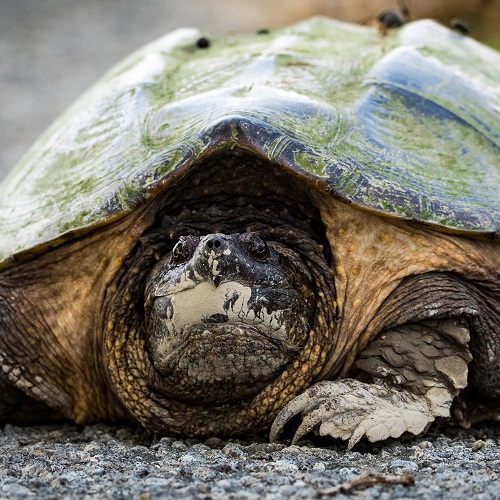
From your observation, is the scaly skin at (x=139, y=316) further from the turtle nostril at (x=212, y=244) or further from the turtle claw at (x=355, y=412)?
the turtle nostril at (x=212, y=244)

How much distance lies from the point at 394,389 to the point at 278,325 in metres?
0.48

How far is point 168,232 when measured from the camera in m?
3.50

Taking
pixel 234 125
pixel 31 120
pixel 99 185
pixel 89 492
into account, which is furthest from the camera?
pixel 31 120

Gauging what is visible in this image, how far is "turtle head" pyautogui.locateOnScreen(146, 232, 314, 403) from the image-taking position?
296 cm

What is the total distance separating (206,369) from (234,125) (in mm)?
870

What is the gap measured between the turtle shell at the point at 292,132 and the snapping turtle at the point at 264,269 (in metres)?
0.01

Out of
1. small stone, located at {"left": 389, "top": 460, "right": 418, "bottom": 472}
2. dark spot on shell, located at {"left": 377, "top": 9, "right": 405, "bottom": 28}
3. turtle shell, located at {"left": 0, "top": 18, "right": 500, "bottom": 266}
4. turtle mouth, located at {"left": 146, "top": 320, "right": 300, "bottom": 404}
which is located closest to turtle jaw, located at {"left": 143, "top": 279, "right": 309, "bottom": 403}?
turtle mouth, located at {"left": 146, "top": 320, "right": 300, "bottom": 404}

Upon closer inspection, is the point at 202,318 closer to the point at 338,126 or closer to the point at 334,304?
the point at 334,304

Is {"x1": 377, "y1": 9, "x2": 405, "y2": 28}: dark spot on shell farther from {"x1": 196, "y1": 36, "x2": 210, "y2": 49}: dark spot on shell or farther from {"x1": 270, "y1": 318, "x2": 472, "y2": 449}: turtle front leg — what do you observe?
{"x1": 270, "y1": 318, "x2": 472, "y2": 449}: turtle front leg

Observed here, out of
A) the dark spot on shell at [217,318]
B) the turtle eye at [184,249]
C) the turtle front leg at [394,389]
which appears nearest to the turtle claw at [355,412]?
the turtle front leg at [394,389]

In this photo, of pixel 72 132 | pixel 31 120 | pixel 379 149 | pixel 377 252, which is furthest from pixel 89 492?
pixel 31 120

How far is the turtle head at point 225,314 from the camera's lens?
116 inches

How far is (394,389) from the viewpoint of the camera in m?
3.24

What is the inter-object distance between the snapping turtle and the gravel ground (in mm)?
130
